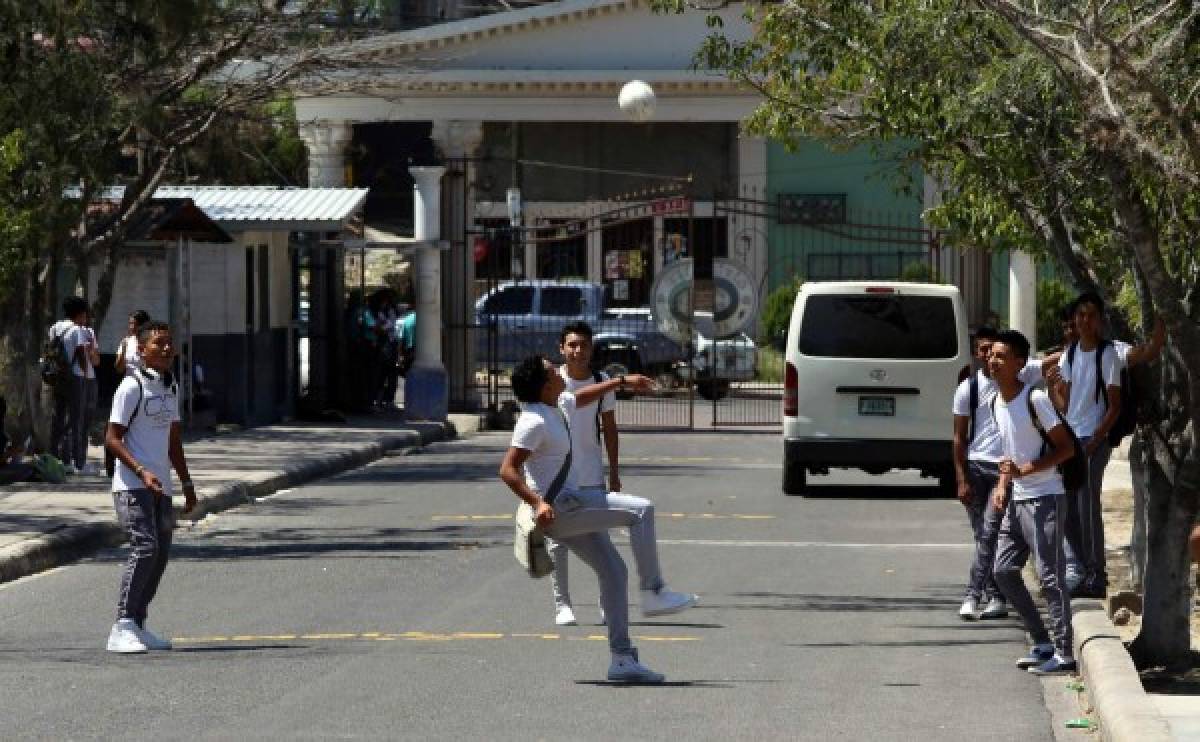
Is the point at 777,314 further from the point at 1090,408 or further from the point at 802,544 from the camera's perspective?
the point at 1090,408

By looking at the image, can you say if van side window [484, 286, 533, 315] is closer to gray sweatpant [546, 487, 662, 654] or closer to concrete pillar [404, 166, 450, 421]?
concrete pillar [404, 166, 450, 421]

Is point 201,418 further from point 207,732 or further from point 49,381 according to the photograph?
point 207,732

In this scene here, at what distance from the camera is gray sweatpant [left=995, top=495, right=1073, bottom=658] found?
12133 mm

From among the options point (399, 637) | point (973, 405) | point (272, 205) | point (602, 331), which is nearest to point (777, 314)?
point (602, 331)

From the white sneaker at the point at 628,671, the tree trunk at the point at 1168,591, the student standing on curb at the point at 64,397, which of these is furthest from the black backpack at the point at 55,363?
the tree trunk at the point at 1168,591

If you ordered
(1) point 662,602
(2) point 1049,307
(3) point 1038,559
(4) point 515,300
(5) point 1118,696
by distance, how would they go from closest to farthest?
(5) point 1118,696 → (3) point 1038,559 → (1) point 662,602 → (4) point 515,300 → (2) point 1049,307

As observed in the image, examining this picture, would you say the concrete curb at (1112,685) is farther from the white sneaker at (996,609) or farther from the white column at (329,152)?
the white column at (329,152)

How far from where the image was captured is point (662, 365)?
42469 mm

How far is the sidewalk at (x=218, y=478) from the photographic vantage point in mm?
17688

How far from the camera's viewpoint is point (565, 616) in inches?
531

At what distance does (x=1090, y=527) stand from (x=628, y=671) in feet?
14.9

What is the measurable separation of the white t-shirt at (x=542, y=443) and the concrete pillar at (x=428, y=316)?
22.0 meters

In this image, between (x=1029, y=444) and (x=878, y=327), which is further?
(x=878, y=327)

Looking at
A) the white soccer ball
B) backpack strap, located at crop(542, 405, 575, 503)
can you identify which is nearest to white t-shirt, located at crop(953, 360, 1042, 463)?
backpack strap, located at crop(542, 405, 575, 503)
